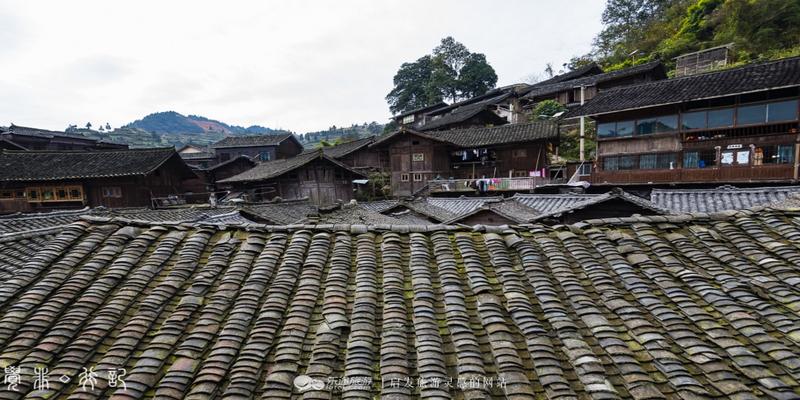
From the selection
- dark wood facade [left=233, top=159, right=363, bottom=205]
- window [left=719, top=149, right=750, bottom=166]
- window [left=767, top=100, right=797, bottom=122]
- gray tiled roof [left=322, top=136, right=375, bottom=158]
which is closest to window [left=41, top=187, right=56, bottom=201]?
dark wood facade [left=233, top=159, right=363, bottom=205]

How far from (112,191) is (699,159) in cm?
4520

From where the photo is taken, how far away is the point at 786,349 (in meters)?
3.04

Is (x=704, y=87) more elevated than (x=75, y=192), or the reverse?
(x=704, y=87)

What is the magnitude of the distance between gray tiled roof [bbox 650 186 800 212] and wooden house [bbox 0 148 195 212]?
3650 cm

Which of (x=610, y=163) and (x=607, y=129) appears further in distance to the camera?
(x=610, y=163)

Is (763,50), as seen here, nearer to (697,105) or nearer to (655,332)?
(697,105)

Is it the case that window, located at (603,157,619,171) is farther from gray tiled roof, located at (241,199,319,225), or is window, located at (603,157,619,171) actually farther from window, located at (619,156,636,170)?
gray tiled roof, located at (241,199,319,225)

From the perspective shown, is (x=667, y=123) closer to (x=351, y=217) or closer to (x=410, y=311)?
(x=351, y=217)

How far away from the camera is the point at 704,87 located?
23.7m

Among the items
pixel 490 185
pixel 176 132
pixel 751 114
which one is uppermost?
pixel 176 132

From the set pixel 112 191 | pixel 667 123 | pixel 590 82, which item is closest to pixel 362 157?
pixel 112 191

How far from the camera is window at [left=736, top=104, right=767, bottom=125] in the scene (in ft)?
72.4

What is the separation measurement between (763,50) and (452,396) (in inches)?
2067

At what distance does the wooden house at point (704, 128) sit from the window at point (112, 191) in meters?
38.4
